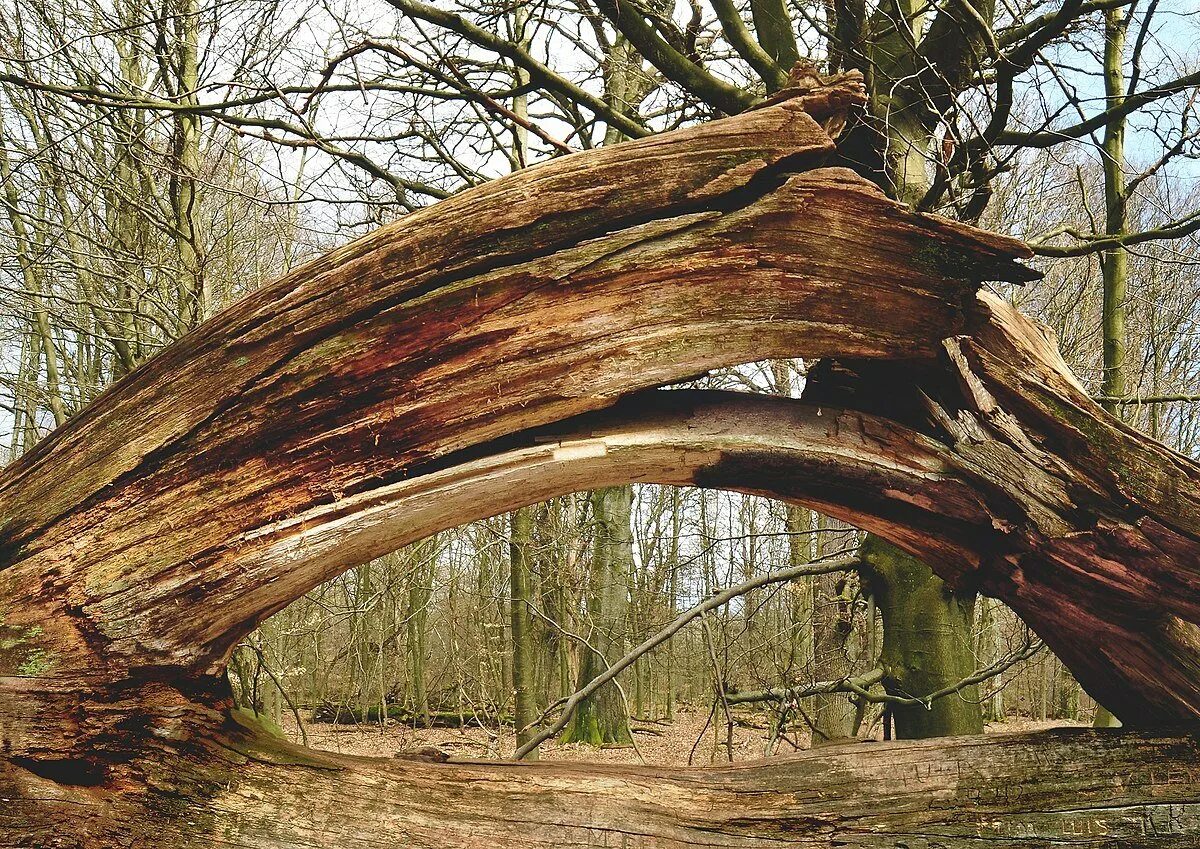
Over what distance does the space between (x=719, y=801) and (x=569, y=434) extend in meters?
1.14

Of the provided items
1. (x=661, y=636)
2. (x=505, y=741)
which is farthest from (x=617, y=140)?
(x=505, y=741)

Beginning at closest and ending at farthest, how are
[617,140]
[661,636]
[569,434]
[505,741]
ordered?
[569,434] → [661,636] → [617,140] → [505,741]

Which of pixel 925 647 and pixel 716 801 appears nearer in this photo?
pixel 716 801

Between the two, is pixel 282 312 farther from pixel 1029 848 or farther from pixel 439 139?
pixel 439 139

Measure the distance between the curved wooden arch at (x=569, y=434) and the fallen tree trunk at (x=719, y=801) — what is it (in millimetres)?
72

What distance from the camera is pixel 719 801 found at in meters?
2.35

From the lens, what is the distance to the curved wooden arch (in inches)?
83.7

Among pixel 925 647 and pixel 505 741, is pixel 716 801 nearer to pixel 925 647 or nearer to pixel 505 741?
pixel 925 647

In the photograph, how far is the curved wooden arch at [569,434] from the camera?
213 centimetres

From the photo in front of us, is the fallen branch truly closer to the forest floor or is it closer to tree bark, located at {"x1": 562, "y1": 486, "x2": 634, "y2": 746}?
the forest floor

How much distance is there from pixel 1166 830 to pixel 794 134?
2.26 meters

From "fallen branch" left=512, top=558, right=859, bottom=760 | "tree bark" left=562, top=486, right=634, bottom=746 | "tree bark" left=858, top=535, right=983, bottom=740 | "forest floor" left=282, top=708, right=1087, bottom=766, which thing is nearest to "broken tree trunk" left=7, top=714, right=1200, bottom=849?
"fallen branch" left=512, top=558, right=859, bottom=760

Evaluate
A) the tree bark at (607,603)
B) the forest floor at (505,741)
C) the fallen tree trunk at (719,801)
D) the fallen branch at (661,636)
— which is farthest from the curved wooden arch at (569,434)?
the tree bark at (607,603)

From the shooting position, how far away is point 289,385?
224 centimetres
